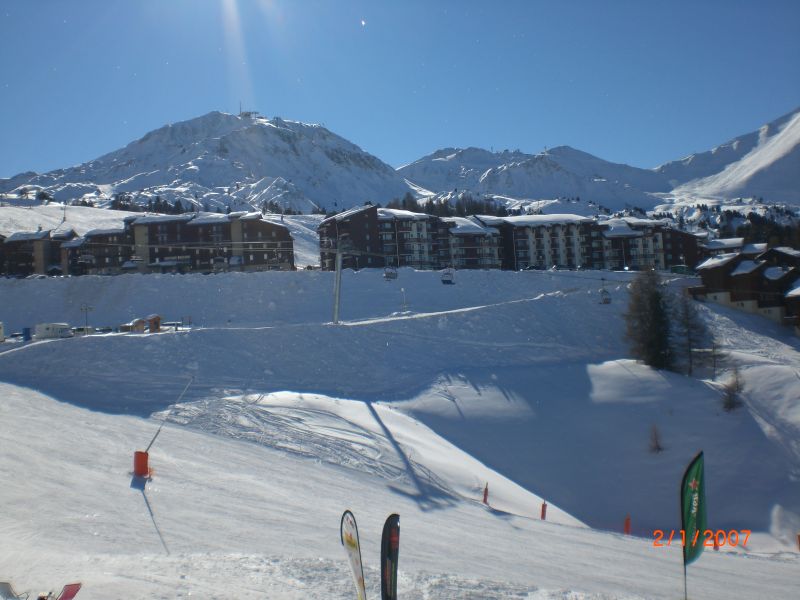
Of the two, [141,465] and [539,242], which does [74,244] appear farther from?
[141,465]

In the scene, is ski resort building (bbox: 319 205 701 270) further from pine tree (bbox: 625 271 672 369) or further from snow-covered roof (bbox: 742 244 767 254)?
pine tree (bbox: 625 271 672 369)

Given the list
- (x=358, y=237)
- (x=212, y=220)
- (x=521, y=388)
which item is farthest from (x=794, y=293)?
(x=212, y=220)

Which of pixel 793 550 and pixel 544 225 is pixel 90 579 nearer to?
pixel 793 550

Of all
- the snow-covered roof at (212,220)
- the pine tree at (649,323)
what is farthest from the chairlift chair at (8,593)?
the snow-covered roof at (212,220)

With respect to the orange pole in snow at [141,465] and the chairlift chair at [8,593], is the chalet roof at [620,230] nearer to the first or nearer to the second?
the orange pole in snow at [141,465]

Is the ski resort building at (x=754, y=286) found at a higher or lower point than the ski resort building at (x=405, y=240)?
lower

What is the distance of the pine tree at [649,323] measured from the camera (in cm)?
3581

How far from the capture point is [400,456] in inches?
906

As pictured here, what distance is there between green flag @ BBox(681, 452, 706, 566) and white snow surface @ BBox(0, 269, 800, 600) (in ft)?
8.84

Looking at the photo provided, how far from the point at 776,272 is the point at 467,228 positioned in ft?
133

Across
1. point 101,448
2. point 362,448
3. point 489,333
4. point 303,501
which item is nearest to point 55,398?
point 101,448

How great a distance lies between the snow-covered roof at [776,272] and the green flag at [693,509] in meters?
55.5

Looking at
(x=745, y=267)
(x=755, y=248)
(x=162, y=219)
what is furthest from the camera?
(x=162, y=219)

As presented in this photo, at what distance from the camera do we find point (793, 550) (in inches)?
810
